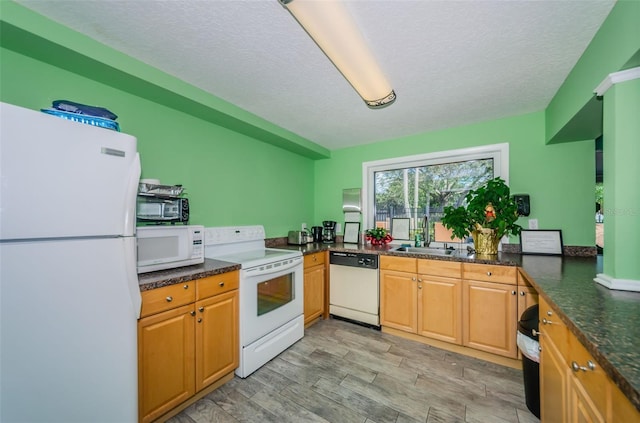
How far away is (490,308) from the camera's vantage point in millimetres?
2064

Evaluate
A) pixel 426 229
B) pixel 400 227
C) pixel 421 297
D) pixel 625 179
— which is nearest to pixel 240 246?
pixel 421 297

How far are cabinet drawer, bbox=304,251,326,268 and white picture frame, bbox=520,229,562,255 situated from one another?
2084mm

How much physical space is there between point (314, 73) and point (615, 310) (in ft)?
6.74

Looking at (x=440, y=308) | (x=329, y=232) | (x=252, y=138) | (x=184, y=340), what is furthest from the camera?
(x=329, y=232)

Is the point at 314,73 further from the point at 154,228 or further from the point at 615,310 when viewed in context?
the point at 615,310

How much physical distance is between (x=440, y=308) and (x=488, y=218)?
0.97 metres

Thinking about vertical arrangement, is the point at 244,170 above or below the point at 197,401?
above

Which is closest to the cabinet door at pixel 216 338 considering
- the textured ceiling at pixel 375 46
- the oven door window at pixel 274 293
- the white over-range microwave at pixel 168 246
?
the oven door window at pixel 274 293

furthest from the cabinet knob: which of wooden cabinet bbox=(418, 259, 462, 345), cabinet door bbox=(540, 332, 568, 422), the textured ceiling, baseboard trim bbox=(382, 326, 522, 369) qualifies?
Result: the textured ceiling

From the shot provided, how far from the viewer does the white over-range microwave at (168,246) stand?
4.98 ft

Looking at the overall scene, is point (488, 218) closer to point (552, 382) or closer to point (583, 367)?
point (552, 382)

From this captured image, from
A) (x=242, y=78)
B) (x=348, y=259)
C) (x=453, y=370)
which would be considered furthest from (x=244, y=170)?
(x=453, y=370)

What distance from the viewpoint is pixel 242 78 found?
183cm

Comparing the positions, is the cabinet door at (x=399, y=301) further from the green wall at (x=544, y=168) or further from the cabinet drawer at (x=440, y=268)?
the green wall at (x=544, y=168)
